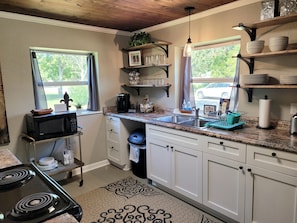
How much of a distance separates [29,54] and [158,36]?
1874 mm

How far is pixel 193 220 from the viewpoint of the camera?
2.23 metres

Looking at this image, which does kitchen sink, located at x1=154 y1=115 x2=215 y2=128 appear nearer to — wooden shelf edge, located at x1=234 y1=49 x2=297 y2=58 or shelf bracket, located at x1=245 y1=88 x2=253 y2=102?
shelf bracket, located at x1=245 y1=88 x2=253 y2=102

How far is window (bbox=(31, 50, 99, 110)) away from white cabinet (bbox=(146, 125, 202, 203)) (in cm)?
139

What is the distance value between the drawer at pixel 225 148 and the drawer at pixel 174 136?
11cm

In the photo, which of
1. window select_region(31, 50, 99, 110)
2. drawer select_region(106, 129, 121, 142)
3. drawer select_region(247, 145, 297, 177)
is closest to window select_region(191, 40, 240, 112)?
drawer select_region(247, 145, 297, 177)

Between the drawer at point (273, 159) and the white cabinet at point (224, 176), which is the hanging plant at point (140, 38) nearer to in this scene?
the white cabinet at point (224, 176)

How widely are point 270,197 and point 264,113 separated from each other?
0.80m

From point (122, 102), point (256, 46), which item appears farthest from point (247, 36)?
point (122, 102)

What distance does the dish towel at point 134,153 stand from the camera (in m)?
3.20

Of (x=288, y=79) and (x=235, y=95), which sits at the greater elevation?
(x=288, y=79)

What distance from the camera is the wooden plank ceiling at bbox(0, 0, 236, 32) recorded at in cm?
237

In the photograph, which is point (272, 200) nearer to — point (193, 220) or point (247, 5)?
point (193, 220)

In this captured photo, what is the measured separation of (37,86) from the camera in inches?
117

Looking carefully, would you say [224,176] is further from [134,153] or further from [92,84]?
[92,84]
